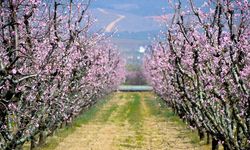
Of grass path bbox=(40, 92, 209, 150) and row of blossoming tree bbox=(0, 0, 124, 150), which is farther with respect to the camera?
grass path bbox=(40, 92, 209, 150)

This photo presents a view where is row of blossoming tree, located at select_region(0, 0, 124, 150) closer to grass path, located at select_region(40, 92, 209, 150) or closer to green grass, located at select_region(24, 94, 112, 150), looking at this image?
green grass, located at select_region(24, 94, 112, 150)

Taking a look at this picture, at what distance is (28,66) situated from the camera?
1678 cm

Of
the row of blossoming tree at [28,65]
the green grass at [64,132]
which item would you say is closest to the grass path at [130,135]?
the green grass at [64,132]

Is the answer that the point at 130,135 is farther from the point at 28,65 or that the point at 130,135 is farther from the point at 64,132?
the point at 28,65

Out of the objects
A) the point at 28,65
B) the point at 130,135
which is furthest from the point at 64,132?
the point at 28,65

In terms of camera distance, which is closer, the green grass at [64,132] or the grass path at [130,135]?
the green grass at [64,132]

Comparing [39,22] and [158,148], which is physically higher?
[39,22]

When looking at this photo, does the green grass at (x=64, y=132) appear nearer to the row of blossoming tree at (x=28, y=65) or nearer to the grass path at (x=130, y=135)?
the grass path at (x=130, y=135)

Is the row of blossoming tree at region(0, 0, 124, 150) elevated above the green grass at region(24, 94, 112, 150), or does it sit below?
above

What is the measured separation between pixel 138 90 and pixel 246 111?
111 metres

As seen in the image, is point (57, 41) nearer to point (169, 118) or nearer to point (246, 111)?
point (246, 111)

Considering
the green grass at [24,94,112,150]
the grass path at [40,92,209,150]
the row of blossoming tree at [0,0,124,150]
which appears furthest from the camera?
the grass path at [40,92,209,150]

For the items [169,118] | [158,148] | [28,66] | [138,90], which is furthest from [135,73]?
[28,66]

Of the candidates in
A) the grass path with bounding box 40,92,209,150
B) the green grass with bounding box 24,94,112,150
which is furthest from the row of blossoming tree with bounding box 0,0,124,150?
the grass path with bounding box 40,92,209,150
